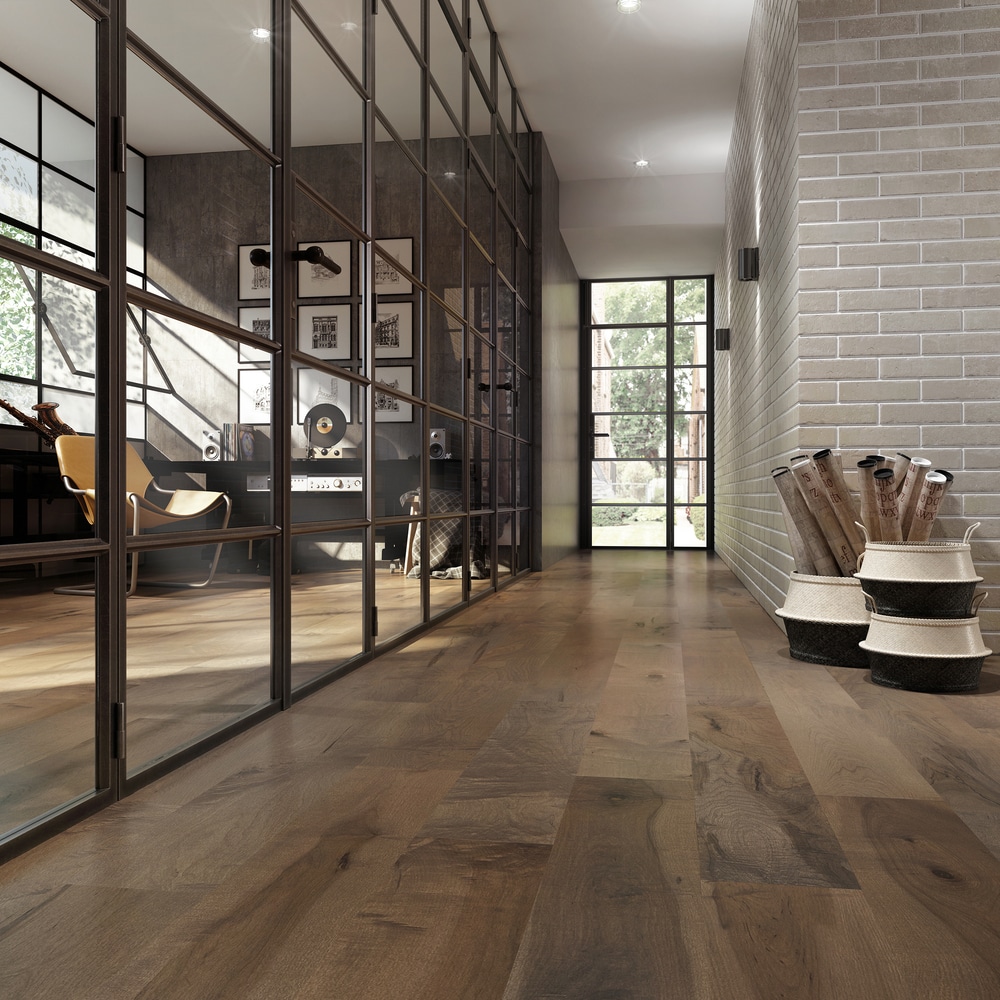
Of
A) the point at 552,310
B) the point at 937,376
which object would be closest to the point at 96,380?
the point at 937,376

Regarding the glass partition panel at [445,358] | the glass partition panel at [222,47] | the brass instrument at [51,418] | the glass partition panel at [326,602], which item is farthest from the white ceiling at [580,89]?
the glass partition panel at [326,602]

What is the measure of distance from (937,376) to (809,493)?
0.64 meters

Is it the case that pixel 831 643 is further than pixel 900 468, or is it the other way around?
pixel 900 468

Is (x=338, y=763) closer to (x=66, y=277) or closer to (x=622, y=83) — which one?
(x=66, y=277)

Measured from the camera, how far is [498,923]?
105 centimetres

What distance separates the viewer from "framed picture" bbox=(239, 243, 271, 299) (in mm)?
1947

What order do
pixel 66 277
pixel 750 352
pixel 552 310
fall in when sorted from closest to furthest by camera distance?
pixel 66 277 < pixel 750 352 < pixel 552 310

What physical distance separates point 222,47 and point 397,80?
1290 millimetres

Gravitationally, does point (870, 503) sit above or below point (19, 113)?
below

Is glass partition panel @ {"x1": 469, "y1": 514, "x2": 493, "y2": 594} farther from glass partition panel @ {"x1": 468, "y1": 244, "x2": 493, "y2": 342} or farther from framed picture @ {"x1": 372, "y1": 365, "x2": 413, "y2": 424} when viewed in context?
framed picture @ {"x1": 372, "y1": 365, "x2": 413, "y2": 424}

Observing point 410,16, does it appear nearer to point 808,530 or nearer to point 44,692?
point 808,530

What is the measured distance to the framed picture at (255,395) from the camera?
194 cm

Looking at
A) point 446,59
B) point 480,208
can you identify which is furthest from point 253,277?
point 480,208

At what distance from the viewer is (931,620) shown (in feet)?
7.56
